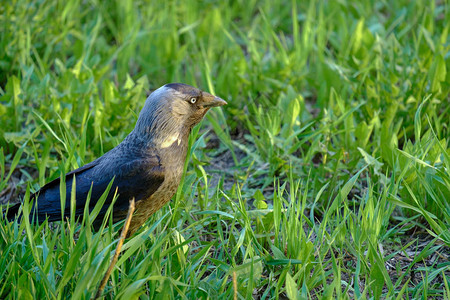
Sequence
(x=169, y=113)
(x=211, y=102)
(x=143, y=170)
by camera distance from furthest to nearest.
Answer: (x=211, y=102)
(x=169, y=113)
(x=143, y=170)

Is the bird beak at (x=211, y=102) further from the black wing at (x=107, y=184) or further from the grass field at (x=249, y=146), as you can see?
the black wing at (x=107, y=184)

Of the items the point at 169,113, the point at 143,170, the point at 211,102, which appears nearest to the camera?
the point at 143,170

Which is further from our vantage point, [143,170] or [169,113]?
[169,113]

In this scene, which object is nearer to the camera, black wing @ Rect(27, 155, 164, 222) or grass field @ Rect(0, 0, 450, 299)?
grass field @ Rect(0, 0, 450, 299)

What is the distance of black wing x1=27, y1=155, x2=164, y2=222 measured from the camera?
304cm

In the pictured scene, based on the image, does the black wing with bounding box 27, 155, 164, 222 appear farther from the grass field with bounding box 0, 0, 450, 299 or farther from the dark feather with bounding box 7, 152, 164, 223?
the grass field with bounding box 0, 0, 450, 299

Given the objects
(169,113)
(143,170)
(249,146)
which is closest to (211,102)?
(169,113)

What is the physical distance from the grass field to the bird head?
196 mm

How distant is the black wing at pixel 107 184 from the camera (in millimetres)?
3039

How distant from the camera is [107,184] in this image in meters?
3.08

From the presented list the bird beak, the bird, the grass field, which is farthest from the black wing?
the bird beak

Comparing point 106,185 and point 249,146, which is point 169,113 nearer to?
point 106,185

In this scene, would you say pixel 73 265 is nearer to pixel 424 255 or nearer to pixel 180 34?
pixel 424 255

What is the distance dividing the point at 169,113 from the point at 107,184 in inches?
19.5
